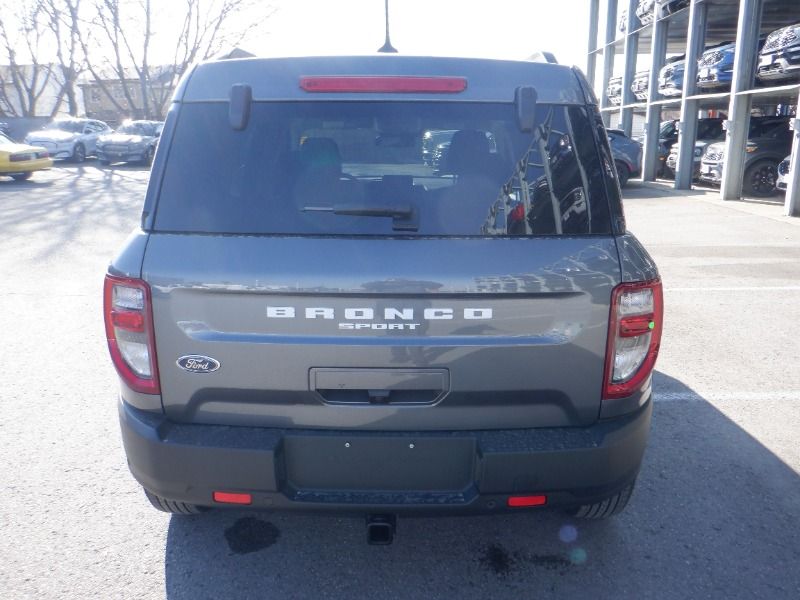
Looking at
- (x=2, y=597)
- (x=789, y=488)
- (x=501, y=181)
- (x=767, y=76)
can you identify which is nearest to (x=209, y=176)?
(x=501, y=181)

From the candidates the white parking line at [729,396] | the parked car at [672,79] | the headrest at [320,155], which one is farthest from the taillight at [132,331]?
the parked car at [672,79]

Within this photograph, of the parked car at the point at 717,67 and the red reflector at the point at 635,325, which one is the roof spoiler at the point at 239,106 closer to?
the red reflector at the point at 635,325

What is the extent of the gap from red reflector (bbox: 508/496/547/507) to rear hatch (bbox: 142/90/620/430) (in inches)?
10.2

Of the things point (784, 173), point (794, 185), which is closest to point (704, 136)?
point (784, 173)

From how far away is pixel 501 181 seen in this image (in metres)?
2.47

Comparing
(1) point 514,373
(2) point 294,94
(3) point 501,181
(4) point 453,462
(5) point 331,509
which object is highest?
(2) point 294,94

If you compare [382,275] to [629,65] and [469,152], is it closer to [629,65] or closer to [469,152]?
[469,152]

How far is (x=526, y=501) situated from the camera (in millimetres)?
2461

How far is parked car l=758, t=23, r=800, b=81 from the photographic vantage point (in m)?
13.1

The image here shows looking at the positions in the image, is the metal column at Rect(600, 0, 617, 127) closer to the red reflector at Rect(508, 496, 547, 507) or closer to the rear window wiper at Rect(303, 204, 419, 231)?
the rear window wiper at Rect(303, 204, 419, 231)

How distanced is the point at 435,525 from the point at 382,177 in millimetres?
1653

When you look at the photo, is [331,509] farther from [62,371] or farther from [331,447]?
[62,371]

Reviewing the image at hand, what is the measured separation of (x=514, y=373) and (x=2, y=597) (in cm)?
216

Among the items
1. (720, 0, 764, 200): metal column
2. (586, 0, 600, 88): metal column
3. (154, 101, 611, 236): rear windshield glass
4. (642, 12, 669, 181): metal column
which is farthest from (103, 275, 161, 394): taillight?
(586, 0, 600, 88): metal column
